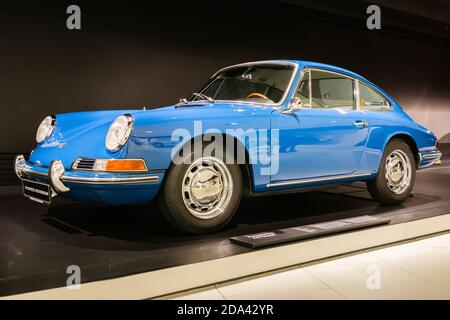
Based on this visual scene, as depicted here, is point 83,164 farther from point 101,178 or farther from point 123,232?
point 123,232

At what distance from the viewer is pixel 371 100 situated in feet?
13.0

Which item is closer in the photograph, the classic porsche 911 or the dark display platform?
the dark display platform

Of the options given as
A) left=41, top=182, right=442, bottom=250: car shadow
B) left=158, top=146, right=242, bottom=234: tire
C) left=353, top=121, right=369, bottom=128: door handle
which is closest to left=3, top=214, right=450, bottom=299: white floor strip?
left=41, top=182, right=442, bottom=250: car shadow

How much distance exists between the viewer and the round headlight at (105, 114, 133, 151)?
2492mm

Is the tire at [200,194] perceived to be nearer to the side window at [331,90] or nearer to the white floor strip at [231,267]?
the white floor strip at [231,267]

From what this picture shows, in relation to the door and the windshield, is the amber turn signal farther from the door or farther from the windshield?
the windshield

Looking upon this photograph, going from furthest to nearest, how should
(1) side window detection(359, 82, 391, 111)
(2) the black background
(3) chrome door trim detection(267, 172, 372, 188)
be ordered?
(2) the black background → (1) side window detection(359, 82, 391, 111) → (3) chrome door trim detection(267, 172, 372, 188)

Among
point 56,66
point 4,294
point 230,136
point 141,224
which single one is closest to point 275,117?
point 230,136

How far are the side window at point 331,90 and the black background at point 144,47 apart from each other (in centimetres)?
255

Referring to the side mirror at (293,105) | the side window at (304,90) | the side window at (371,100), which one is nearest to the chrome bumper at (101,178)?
the side mirror at (293,105)

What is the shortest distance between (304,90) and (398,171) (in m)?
1.32

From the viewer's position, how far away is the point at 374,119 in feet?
12.3

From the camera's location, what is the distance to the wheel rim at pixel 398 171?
3.95 meters
